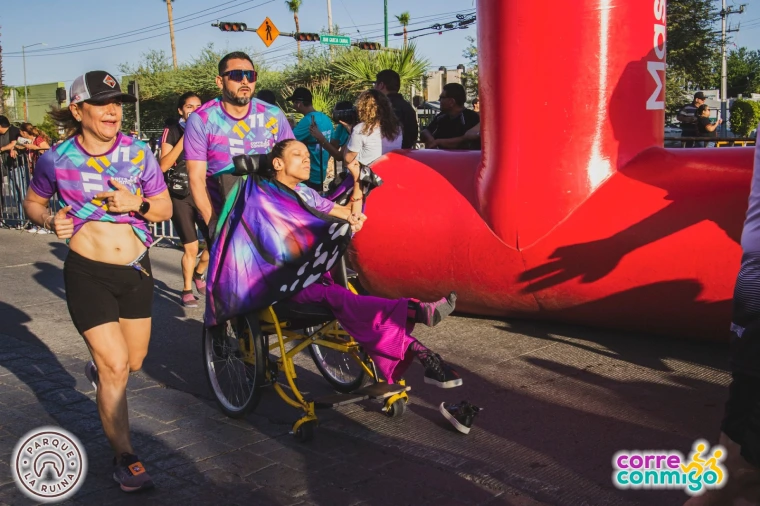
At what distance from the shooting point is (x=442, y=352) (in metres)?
6.13

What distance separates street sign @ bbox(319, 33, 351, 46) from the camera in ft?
104

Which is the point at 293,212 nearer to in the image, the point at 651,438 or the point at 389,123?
the point at 651,438

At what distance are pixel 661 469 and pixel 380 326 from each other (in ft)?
5.06

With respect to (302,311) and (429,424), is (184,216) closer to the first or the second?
(302,311)

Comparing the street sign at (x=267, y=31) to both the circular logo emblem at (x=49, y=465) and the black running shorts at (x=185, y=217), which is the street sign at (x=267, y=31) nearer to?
the black running shorts at (x=185, y=217)

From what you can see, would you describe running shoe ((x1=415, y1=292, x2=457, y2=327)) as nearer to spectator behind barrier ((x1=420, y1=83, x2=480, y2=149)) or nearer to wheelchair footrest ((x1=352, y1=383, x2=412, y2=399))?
wheelchair footrest ((x1=352, y1=383, x2=412, y2=399))

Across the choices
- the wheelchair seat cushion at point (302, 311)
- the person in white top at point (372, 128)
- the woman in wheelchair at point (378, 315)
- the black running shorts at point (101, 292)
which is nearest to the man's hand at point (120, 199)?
the black running shorts at point (101, 292)

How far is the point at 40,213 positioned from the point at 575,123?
143 inches

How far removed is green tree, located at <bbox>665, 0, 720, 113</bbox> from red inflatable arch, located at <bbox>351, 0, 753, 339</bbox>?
1045 inches

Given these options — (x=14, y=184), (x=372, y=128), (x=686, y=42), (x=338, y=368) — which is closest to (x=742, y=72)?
(x=686, y=42)

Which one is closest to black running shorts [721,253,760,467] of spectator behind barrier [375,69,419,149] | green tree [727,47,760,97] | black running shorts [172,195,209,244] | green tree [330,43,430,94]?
black running shorts [172,195,209,244]

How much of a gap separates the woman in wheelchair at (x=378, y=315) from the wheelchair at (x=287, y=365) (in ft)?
0.41

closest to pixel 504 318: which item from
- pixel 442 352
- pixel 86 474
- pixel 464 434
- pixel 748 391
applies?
pixel 442 352

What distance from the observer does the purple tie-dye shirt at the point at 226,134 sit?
584cm
